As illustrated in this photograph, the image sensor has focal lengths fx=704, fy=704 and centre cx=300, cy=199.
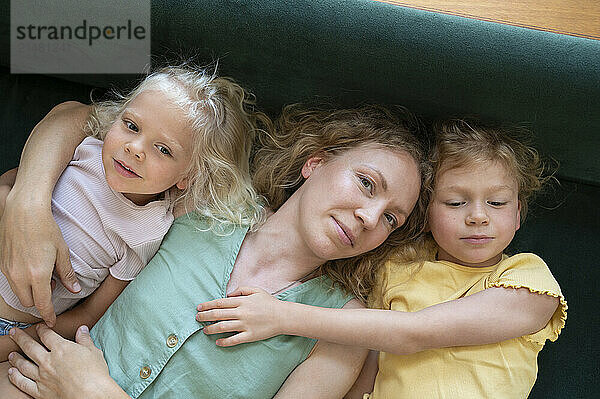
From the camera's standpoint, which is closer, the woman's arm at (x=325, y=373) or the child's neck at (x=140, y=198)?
the woman's arm at (x=325, y=373)

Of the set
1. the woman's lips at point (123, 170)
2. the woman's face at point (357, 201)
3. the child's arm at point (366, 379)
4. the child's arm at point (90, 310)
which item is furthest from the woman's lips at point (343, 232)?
the child's arm at point (90, 310)

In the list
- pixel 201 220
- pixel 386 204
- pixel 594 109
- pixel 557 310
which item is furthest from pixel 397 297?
pixel 594 109

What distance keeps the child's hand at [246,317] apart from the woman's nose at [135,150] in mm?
352

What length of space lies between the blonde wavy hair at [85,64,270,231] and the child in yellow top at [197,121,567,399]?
0.77 ft

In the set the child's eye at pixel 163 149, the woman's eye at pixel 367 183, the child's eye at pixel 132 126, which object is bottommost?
the woman's eye at pixel 367 183

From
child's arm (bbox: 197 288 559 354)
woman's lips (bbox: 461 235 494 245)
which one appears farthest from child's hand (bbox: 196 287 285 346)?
woman's lips (bbox: 461 235 494 245)

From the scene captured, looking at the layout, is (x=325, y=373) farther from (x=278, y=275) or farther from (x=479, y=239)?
(x=479, y=239)

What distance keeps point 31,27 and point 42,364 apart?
827 mm

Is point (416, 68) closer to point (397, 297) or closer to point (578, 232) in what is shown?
point (397, 297)

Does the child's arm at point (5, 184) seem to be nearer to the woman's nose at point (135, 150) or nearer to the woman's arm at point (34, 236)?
the woman's arm at point (34, 236)

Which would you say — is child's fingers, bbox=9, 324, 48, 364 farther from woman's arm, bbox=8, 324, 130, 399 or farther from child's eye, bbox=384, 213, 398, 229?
child's eye, bbox=384, 213, 398, 229

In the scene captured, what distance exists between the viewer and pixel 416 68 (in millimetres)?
1615

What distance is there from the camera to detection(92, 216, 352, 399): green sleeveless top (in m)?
1.55

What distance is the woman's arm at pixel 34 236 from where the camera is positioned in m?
1.52
